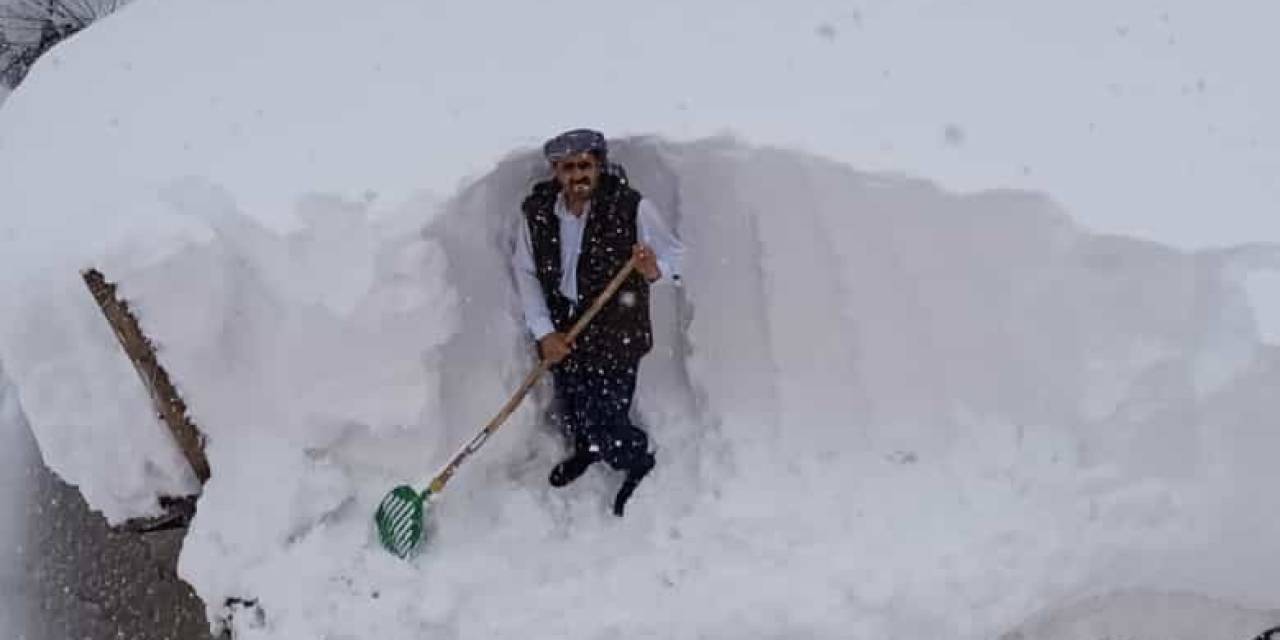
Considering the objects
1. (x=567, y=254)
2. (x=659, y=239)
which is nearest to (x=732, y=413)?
(x=659, y=239)

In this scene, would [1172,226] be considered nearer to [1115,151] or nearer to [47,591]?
[1115,151]

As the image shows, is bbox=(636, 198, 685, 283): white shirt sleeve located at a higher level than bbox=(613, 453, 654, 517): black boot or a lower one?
higher

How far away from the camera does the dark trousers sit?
4.97 meters

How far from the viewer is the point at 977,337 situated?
4730 millimetres

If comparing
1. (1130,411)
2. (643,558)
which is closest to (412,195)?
(643,558)

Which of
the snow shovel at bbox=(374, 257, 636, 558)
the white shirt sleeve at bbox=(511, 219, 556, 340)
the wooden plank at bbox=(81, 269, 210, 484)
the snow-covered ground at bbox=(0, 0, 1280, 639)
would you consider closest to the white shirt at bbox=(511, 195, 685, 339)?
the white shirt sleeve at bbox=(511, 219, 556, 340)

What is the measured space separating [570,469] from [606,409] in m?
0.30

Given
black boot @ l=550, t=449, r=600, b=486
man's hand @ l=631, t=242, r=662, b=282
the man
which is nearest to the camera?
man's hand @ l=631, t=242, r=662, b=282

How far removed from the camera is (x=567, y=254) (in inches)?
194

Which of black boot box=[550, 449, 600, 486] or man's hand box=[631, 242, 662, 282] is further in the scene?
black boot box=[550, 449, 600, 486]

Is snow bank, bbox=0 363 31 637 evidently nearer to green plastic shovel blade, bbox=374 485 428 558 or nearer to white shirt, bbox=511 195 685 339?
green plastic shovel blade, bbox=374 485 428 558

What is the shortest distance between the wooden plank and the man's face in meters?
1.54

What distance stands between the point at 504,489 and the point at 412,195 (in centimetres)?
107

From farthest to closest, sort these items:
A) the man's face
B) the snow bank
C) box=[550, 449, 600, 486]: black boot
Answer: the snow bank → box=[550, 449, 600, 486]: black boot → the man's face
